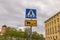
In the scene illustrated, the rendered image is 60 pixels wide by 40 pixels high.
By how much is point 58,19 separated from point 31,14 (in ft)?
167

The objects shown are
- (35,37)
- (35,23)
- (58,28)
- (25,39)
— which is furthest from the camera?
(35,37)

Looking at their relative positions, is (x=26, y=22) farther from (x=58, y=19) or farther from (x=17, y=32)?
(x=17, y=32)

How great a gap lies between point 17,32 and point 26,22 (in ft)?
256

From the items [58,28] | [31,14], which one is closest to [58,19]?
[58,28]

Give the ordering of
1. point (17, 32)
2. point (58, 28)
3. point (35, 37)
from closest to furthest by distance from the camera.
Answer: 1. point (58, 28)
2. point (17, 32)
3. point (35, 37)

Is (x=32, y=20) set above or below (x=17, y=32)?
above

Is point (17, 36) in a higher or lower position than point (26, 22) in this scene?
lower

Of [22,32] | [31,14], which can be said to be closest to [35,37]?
[22,32]

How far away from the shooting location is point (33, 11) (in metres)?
11.1

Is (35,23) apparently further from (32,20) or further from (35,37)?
(35,37)

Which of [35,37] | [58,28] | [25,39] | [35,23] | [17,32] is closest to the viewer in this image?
[35,23]

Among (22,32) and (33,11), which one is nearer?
(33,11)

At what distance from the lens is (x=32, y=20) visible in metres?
10.8

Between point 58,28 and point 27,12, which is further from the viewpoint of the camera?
point 58,28
